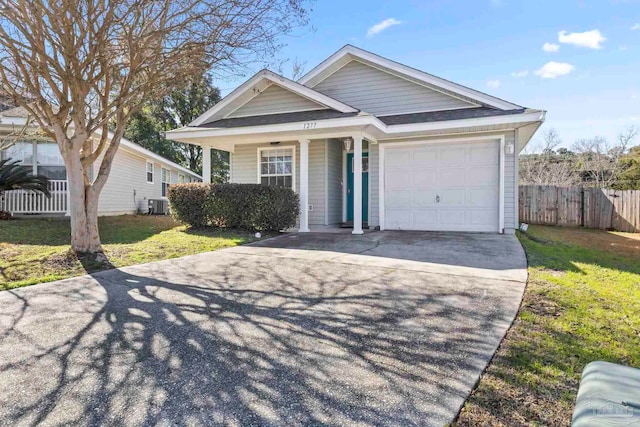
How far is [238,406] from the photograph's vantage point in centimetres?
238

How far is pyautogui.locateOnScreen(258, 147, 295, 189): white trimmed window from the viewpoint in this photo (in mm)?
12301

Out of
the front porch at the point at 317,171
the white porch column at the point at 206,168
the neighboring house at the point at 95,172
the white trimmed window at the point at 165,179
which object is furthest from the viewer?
the white trimmed window at the point at 165,179

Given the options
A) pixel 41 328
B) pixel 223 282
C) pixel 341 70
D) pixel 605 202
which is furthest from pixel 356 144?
pixel 605 202

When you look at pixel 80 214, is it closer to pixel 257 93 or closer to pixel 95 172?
pixel 257 93

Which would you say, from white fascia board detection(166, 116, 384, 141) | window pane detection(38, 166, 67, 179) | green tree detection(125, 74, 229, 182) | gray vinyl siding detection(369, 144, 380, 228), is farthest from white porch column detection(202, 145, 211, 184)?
green tree detection(125, 74, 229, 182)

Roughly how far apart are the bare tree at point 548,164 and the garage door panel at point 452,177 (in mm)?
17252

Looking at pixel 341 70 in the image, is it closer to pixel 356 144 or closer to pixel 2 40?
pixel 356 144

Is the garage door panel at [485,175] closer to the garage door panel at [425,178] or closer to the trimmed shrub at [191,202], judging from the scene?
the garage door panel at [425,178]

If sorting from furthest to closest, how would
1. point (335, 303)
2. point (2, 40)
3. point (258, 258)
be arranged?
point (258, 258)
point (2, 40)
point (335, 303)

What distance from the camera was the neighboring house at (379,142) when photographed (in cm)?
1002

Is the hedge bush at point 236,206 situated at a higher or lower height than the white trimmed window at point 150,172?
lower

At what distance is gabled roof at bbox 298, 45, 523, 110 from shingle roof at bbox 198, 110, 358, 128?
2002 mm

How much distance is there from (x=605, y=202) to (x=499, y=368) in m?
14.9

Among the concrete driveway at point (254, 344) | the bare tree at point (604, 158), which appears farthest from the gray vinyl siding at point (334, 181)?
the bare tree at point (604, 158)
